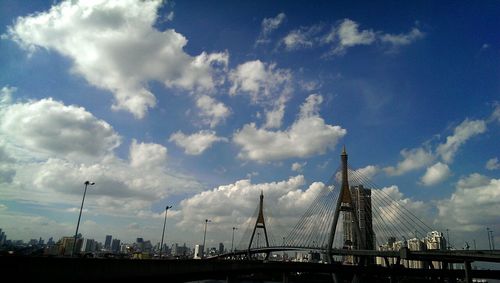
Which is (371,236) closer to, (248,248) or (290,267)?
(290,267)

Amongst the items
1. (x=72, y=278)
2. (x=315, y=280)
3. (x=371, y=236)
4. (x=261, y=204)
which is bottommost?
(x=315, y=280)

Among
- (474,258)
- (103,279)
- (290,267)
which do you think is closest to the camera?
(103,279)

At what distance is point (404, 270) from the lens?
3743 inches

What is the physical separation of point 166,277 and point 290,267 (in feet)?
165

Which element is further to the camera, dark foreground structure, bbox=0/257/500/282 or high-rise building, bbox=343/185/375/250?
high-rise building, bbox=343/185/375/250

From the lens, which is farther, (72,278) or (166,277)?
(166,277)

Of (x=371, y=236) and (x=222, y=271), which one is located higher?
(x=371, y=236)

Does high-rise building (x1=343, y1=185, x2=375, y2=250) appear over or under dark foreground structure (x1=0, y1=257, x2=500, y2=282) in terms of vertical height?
over

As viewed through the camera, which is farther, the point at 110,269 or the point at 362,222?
the point at 362,222

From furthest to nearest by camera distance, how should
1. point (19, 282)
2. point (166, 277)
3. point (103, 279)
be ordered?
point (166, 277) < point (103, 279) < point (19, 282)

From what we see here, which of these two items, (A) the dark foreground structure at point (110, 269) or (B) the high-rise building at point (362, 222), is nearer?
(A) the dark foreground structure at point (110, 269)

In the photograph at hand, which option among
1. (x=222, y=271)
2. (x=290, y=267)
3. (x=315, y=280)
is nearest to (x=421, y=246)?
(x=315, y=280)

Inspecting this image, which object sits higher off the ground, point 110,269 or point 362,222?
point 362,222

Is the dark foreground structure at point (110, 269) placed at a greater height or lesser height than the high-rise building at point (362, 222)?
lesser
